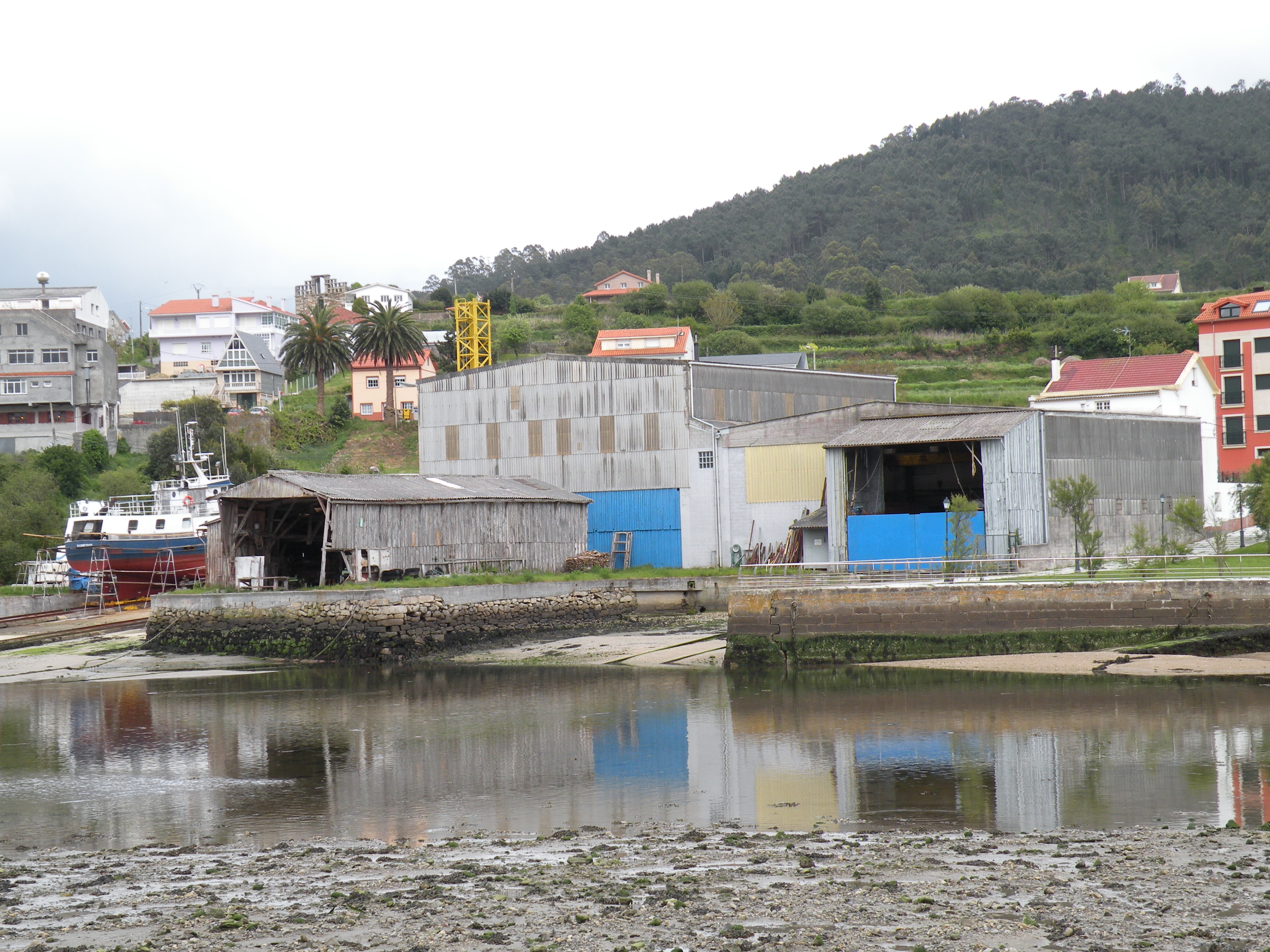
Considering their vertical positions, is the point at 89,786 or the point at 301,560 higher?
the point at 301,560

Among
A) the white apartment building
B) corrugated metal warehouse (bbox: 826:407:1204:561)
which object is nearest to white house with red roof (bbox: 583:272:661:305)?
the white apartment building

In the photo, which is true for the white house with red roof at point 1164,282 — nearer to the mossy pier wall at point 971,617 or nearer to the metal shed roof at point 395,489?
the metal shed roof at point 395,489

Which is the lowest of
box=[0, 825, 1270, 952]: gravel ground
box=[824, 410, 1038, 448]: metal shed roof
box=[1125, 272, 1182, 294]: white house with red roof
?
box=[0, 825, 1270, 952]: gravel ground

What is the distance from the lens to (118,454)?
6888cm

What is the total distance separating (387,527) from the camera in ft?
116

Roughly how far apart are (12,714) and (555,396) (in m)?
23.8

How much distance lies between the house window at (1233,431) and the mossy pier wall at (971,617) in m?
42.7

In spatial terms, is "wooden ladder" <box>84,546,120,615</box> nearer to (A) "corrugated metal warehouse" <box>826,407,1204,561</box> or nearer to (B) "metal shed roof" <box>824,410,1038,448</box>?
(A) "corrugated metal warehouse" <box>826,407,1204,561</box>

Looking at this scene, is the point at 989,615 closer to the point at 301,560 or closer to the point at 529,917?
the point at 529,917

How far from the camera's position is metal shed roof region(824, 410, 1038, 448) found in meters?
34.7

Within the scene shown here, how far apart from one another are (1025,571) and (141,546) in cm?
3052

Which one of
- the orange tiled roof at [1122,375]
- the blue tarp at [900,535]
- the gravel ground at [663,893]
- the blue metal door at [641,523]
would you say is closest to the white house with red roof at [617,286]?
the orange tiled roof at [1122,375]

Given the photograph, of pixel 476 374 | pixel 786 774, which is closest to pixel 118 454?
pixel 476 374

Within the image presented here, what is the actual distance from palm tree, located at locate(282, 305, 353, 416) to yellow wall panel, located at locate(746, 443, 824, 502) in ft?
116
